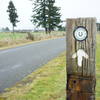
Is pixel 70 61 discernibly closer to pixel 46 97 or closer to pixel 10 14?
pixel 46 97

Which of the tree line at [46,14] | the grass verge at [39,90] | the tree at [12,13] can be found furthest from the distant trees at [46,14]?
the grass verge at [39,90]

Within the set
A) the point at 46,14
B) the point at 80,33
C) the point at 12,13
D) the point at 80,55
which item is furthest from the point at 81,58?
the point at 12,13

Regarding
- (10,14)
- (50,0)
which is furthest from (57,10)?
(10,14)

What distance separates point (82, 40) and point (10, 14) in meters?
62.7

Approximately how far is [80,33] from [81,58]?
23cm

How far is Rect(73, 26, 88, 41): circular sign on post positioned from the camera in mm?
2245

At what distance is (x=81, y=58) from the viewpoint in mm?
2307

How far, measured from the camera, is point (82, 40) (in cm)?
227

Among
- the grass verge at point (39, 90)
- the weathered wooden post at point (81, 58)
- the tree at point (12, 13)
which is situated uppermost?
the tree at point (12, 13)

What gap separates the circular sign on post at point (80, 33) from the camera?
7.37 ft

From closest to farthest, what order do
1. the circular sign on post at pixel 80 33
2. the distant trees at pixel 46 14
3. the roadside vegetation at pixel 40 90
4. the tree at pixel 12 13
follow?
the circular sign on post at pixel 80 33 → the roadside vegetation at pixel 40 90 → the distant trees at pixel 46 14 → the tree at pixel 12 13

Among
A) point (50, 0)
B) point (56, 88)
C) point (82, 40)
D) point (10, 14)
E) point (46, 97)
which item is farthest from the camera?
point (10, 14)

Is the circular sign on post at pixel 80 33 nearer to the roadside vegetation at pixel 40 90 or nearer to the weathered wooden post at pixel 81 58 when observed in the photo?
the weathered wooden post at pixel 81 58

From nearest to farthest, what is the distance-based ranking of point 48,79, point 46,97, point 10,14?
point 46,97 < point 48,79 < point 10,14
